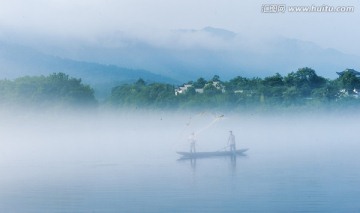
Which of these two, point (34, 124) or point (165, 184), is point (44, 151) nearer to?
point (34, 124)

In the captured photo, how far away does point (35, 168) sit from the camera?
18.9m

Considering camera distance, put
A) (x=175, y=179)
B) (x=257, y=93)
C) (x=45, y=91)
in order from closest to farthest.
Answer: (x=175, y=179), (x=45, y=91), (x=257, y=93)

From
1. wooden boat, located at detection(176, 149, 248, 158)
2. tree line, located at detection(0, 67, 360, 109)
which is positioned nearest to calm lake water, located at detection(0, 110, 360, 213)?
wooden boat, located at detection(176, 149, 248, 158)

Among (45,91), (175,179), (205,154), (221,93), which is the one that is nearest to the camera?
(175,179)

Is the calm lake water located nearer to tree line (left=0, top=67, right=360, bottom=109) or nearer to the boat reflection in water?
the boat reflection in water

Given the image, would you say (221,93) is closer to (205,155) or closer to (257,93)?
(257,93)

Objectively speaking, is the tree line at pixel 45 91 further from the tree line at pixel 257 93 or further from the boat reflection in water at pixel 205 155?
the boat reflection in water at pixel 205 155

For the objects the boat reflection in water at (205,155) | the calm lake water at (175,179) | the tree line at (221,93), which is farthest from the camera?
the tree line at (221,93)

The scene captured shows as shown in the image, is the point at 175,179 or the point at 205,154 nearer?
the point at 175,179

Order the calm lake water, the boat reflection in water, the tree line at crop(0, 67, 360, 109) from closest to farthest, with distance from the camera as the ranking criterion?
the calm lake water < the boat reflection in water < the tree line at crop(0, 67, 360, 109)

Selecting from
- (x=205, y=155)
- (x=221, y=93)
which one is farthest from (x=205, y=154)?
(x=221, y=93)

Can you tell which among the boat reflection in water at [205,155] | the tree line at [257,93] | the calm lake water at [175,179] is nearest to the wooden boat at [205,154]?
the boat reflection in water at [205,155]

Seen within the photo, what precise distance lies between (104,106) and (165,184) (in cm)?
2492

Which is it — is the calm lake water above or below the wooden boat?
below
